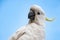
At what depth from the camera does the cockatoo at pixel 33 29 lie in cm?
166

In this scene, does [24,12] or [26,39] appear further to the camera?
[24,12]

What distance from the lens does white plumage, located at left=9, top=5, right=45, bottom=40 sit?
1662 mm

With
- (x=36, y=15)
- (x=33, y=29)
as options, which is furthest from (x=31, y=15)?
(x=33, y=29)

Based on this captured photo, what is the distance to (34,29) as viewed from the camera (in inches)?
67.0

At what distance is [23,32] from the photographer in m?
1.68

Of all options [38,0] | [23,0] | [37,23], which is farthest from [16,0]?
[37,23]

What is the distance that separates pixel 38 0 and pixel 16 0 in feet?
1.28

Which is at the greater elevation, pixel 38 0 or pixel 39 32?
pixel 38 0

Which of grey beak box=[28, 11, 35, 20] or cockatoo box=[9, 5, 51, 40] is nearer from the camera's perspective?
cockatoo box=[9, 5, 51, 40]

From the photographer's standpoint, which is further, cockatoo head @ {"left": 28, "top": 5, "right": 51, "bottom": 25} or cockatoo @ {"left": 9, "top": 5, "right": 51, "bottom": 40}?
cockatoo head @ {"left": 28, "top": 5, "right": 51, "bottom": 25}

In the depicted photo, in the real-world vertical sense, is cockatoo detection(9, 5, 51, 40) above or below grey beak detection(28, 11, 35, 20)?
below

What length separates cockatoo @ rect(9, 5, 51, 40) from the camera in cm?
166

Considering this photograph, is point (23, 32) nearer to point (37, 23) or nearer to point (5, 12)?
point (37, 23)

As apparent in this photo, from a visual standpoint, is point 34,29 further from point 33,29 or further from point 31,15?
point 31,15
